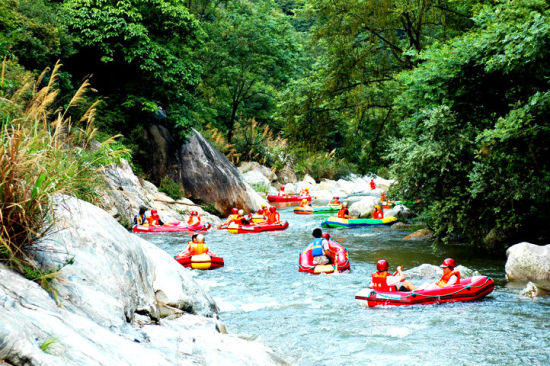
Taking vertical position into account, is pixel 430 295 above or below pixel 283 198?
below

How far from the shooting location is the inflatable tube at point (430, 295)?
27.8ft

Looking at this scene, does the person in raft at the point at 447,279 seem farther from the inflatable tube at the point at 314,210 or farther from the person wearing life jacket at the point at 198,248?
the inflatable tube at the point at 314,210

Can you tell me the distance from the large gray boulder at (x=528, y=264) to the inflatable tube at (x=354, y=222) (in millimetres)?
9377

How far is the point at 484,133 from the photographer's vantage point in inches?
354

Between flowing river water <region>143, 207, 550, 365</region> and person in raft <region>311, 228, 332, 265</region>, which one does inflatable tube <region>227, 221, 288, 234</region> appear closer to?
flowing river water <region>143, 207, 550, 365</region>

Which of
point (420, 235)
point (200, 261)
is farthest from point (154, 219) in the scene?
point (420, 235)

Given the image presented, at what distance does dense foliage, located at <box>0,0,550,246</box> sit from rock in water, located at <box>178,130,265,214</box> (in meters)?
1.12

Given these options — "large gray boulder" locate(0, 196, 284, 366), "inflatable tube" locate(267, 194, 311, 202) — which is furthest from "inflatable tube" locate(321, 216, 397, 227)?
"large gray boulder" locate(0, 196, 284, 366)

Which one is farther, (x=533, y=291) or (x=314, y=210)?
(x=314, y=210)

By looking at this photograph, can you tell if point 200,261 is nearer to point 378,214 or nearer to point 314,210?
point 378,214

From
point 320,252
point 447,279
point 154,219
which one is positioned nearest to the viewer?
point 447,279

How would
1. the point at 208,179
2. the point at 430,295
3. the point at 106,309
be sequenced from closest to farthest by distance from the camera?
the point at 106,309 → the point at 430,295 → the point at 208,179

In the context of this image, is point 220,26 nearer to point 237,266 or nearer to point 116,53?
point 116,53

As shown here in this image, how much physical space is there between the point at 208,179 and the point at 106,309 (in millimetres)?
17678
